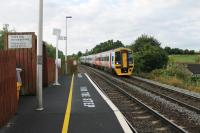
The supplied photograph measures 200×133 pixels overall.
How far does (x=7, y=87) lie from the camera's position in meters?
10.8

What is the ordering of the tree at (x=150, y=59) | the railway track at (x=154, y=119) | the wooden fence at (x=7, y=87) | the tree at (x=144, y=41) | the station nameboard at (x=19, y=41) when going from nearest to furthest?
the wooden fence at (x=7, y=87)
the railway track at (x=154, y=119)
the station nameboard at (x=19, y=41)
the tree at (x=150, y=59)
the tree at (x=144, y=41)

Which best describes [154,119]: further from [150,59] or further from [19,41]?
[150,59]

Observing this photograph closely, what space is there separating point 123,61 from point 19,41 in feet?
76.0

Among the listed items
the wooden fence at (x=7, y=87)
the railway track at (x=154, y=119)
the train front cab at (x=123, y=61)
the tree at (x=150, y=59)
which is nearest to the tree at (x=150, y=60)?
the tree at (x=150, y=59)

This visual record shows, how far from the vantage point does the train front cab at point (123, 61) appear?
39.0m

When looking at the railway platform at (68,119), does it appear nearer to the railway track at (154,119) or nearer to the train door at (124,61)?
the railway track at (154,119)

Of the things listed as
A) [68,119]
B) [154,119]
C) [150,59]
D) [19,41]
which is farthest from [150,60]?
[68,119]

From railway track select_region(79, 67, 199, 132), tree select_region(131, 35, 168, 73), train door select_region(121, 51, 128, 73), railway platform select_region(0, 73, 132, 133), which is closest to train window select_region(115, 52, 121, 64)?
train door select_region(121, 51, 128, 73)

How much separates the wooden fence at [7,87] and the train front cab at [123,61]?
2732 centimetres

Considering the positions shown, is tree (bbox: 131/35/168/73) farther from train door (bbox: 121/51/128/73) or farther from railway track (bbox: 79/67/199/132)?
railway track (bbox: 79/67/199/132)

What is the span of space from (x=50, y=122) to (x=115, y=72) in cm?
2971

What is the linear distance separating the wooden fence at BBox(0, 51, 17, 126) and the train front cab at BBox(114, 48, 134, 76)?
89.6ft

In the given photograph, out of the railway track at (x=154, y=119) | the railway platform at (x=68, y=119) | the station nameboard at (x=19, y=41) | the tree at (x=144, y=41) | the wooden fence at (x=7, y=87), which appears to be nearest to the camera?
the railway platform at (x=68, y=119)

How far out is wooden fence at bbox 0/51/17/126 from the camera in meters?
9.91
